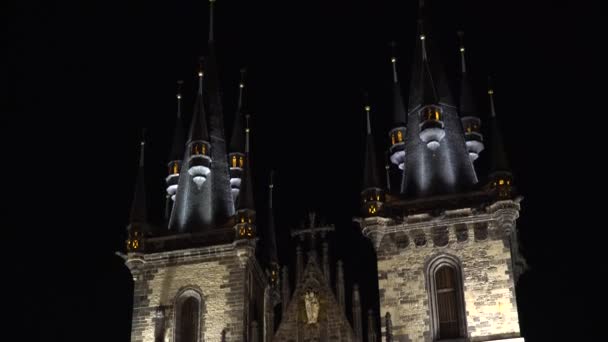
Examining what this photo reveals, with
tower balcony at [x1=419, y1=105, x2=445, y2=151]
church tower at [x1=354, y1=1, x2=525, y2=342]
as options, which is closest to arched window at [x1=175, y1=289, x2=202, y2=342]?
church tower at [x1=354, y1=1, x2=525, y2=342]

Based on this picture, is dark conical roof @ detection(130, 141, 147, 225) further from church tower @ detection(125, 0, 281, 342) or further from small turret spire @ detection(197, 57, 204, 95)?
small turret spire @ detection(197, 57, 204, 95)

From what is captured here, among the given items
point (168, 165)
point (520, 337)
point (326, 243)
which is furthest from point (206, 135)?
point (520, 337)

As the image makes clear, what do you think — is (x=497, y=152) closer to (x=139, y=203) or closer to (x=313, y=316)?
(x=313, y=316)

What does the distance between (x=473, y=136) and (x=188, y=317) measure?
44.3 ft

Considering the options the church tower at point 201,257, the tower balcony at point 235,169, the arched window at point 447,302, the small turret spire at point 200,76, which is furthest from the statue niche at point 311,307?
the small turret spire at point 200,76

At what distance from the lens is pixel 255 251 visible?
47.8 metres

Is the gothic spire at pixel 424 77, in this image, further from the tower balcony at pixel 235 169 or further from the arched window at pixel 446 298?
the tower balcony at pixel 235 169

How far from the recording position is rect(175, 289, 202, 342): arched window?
147 ft

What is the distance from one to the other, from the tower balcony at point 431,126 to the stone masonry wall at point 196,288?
8426 mm

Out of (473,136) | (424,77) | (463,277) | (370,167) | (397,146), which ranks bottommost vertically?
(463,277)

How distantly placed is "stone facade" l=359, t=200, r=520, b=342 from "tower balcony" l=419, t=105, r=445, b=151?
3.77 metres

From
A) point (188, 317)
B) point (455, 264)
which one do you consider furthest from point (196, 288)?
point (455, 264)

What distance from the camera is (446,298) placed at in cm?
4362

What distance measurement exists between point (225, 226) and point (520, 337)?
38.6 ft
